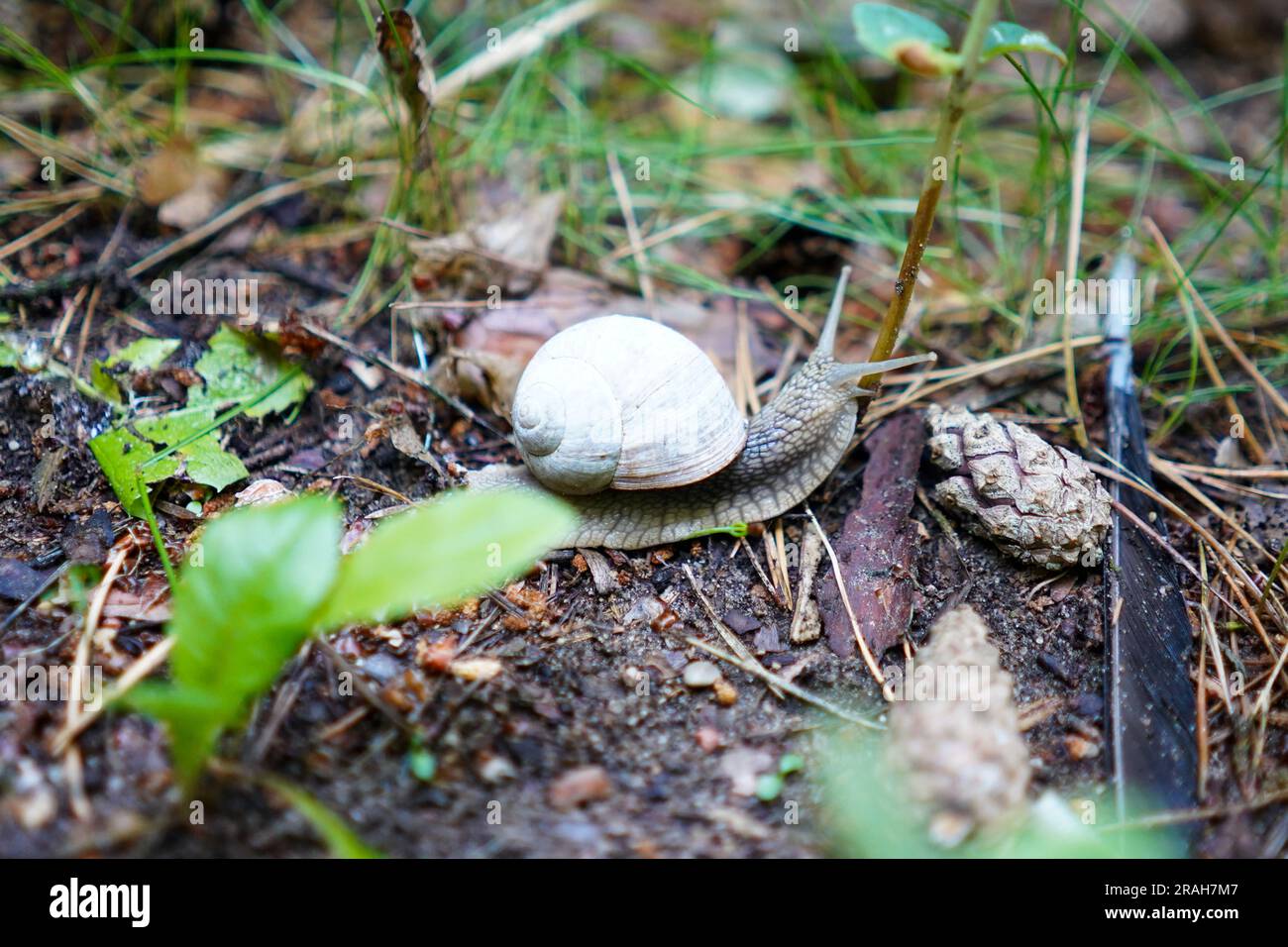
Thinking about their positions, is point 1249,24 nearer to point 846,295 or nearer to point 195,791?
point 846,295

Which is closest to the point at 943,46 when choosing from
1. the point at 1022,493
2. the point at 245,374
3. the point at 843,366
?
the point at 843,366

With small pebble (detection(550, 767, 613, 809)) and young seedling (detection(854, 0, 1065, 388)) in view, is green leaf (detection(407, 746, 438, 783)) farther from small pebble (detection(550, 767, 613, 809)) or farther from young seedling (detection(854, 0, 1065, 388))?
young seedling (detection(854, 0, 1065, 388))

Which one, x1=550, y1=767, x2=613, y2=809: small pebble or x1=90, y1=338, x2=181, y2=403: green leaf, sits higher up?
x1=90, y1=338, x2=181, y2=403: green leaf

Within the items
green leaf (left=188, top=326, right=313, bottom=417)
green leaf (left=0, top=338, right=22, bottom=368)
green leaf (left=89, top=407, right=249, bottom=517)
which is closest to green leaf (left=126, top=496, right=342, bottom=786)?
green leaf (left=89, top=407, right=249, bottom=517)

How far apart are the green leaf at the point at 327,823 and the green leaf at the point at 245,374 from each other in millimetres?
1489

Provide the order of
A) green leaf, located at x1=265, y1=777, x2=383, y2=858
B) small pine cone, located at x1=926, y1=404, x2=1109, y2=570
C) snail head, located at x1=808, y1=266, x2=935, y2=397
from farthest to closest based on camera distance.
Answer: snail head, located at x1=808, y1=266, x2=935, y2=397 → small pine cone, located at x1=926, y1=404, x2=1109, y2=570 → green leaf, located at x1=265, y1=777, x2=383, y2=858

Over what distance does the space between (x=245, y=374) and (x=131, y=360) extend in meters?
0.38

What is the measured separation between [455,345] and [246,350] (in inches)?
28.9

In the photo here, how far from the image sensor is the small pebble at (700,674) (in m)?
2.43

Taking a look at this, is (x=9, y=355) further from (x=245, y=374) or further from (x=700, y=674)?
(x=700, y=674)

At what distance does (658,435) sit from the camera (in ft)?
8.92

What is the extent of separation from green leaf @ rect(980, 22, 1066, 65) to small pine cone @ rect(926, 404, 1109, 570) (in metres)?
1.10

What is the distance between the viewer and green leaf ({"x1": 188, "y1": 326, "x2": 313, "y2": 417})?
9.80ft

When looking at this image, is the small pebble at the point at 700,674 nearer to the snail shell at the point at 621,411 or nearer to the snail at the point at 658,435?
the snail at the point at 658,435
